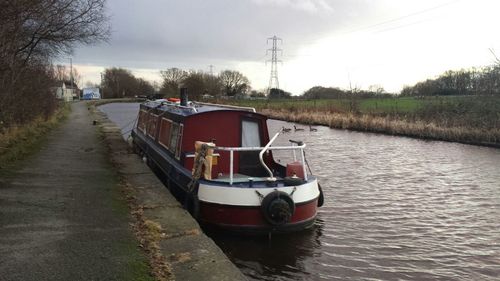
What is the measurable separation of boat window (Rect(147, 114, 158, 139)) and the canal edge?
12.7 ft

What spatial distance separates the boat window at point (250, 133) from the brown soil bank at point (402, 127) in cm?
1554

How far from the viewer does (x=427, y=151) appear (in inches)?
779

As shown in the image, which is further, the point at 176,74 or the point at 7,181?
the point at 176,74

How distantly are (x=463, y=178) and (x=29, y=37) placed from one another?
13021 millimetres

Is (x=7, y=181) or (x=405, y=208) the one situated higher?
(x=7, y=181)

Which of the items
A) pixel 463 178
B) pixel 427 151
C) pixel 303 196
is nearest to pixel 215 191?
pixel 303 196

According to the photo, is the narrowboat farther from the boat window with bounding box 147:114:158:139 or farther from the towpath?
the towpath

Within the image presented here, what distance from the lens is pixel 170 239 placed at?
5.86 metres

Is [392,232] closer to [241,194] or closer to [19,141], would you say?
[241,194]

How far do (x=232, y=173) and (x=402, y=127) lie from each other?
2064 cm

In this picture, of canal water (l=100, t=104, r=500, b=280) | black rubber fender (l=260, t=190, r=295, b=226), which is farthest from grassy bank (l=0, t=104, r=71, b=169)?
black rubber fender (l=260, t=190, r=295, b=226)

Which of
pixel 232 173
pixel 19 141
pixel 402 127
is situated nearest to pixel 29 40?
pixel 19 141

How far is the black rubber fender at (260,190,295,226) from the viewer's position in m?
7.29

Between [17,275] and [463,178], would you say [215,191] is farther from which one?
[463,178]
